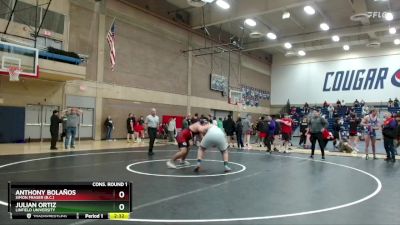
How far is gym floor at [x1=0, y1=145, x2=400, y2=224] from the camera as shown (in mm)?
4945

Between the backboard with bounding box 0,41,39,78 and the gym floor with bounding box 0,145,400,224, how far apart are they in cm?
558

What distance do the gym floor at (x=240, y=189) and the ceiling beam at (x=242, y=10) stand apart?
13.3 meters

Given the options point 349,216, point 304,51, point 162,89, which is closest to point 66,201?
point 349,216

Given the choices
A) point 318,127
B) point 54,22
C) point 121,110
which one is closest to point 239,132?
point 318,127

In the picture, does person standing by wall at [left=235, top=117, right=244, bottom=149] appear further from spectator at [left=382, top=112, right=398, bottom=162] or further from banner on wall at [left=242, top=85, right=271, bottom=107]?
banner on wall at [left=242, top=85, right=271, bottom=107]

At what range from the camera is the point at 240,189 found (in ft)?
22.8

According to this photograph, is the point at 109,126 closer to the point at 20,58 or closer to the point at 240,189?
the point at 20,58

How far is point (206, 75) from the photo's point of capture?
30.8m

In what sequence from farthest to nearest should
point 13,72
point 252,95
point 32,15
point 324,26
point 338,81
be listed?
point 252,95, point 338,81, point 324,26, point 32,15, point 13,72

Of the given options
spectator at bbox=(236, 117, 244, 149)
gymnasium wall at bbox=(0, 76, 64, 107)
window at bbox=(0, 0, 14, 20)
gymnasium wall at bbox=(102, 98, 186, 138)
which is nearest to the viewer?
window at bbox=(0, 0, 14, 20)

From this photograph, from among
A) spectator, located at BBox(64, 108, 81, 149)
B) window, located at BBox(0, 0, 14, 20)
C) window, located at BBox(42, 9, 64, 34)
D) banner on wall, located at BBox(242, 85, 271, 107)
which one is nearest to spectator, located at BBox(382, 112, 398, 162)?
spectator, located at BBox(64, 108, 81, 149)

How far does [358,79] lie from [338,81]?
192cm

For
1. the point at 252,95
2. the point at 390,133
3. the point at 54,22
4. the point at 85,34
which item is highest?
the point at 54,22

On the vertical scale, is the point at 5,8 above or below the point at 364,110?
above
